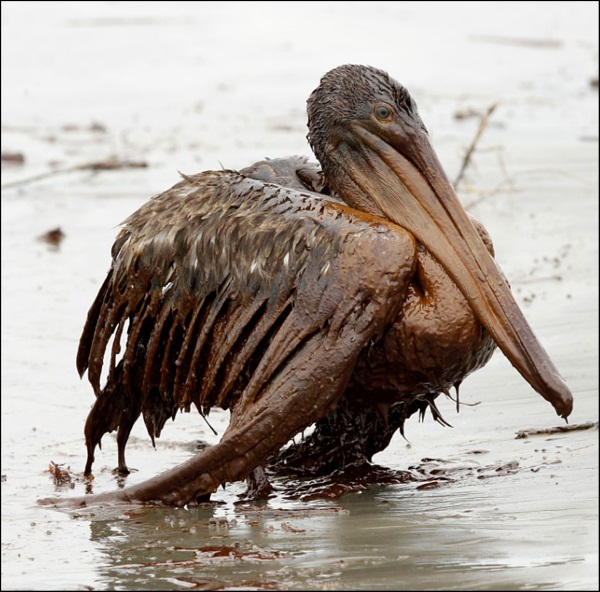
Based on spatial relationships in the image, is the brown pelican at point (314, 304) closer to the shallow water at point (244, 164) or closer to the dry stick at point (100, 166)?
the shallow water at point (244, 164)

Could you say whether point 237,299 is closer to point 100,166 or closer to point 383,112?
point 383,112

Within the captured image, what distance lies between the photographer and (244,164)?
15.6m

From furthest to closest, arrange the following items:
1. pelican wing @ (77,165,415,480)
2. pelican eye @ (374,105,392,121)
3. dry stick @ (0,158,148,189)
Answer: dry stick @ (0,158,148,189) < pelican eye @ (374,105,392,121) < pelican wing @ (77,165,415,480)

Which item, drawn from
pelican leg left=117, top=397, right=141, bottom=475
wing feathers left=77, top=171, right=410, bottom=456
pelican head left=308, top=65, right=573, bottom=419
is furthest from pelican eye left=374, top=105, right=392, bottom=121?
pelican leg left=117, top=397, right=141, bottom=475

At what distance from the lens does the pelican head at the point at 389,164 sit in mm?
6781

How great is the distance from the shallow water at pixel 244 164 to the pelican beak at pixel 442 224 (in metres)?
0.60

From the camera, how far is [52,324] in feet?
34.7

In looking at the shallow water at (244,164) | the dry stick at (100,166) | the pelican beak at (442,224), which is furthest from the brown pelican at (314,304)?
the dry stick at (100,166)

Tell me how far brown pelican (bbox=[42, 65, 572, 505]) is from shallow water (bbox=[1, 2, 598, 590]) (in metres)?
0.38

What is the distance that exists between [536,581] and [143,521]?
2.02 m

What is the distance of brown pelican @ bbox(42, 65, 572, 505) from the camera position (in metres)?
6.49

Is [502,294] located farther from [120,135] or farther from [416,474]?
[120,135]

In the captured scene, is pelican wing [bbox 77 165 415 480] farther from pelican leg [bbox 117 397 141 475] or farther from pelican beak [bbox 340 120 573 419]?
pelican beak [bbox 340 120 573 419]

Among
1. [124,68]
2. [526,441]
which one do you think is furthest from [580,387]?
[124,68]
